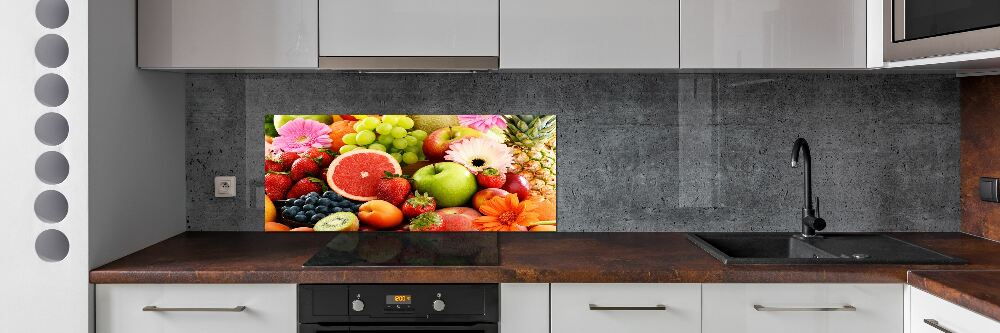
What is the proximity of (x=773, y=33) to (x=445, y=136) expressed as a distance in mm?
1079

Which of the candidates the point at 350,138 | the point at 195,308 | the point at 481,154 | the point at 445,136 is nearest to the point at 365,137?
the point at 350,138

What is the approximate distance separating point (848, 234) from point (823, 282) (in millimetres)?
711

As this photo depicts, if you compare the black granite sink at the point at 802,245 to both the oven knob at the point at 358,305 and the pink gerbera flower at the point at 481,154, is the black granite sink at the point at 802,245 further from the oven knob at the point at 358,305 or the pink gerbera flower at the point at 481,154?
the oven knob at the point at 358,305

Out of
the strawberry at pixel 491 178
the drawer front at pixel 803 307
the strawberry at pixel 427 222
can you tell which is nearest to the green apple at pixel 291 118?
the strawberry at pixel 427 222

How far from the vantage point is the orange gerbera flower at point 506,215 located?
2525 millimetres

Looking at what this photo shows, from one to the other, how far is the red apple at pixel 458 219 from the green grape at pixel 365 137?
13.3 inches

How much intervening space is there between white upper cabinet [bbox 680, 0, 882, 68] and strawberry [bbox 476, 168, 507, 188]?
726 mm

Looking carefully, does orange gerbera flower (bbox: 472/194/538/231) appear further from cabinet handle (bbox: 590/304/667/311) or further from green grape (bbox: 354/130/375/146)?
cabinet handle (bbox: 590/304/667/311)

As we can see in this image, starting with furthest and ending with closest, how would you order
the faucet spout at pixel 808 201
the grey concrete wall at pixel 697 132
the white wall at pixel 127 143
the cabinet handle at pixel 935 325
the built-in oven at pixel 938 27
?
1. the grey concrete wall at pixel 697 132
2. the faucet spout at pixel 808 201
3. the white wall at pixel 127 143
4. the built-in oven at pixel 938 27
5. the cabinet handle at pixel 935 325

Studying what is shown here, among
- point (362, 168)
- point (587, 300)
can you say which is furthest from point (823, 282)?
point (362, 168)

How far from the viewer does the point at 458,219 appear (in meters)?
2.53

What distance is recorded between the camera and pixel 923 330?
1785 mm
